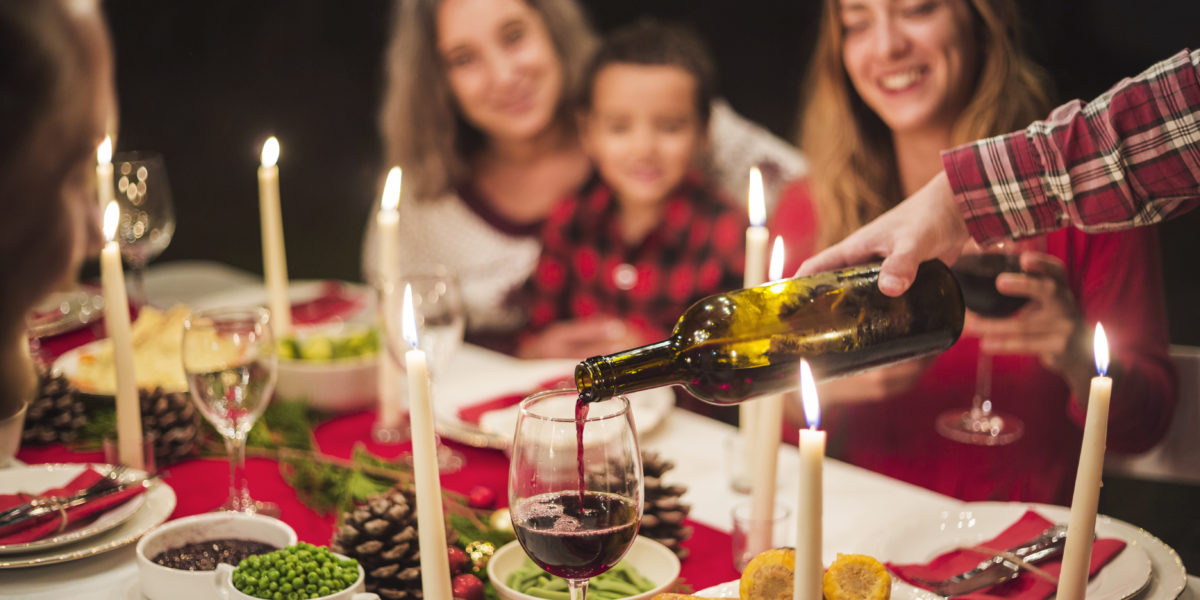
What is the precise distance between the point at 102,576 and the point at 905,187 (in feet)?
3.72

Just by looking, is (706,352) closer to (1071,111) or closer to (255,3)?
(1071,111)

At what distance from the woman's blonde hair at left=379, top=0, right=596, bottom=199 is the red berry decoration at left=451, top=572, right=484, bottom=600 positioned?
84.0 inches

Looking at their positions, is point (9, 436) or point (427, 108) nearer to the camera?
point (9, 436)

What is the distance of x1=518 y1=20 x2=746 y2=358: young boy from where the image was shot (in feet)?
8.73

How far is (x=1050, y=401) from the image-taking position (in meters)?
1.55

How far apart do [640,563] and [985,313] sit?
2.25 feet

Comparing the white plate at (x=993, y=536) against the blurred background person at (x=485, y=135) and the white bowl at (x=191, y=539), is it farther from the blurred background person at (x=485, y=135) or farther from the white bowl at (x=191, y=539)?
the blurred background person at (x=485, y=135)

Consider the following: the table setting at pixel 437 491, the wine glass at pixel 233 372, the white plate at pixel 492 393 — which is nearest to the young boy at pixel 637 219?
the white plate at pixel 492 393

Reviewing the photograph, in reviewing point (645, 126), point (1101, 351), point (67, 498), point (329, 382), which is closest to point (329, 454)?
point (329, 382)

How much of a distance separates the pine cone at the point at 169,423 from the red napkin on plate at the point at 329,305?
631mm

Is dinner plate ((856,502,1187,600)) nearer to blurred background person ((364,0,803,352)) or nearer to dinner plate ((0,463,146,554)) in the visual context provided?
dinner plate ((0,463,146,554))

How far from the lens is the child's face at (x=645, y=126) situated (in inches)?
105

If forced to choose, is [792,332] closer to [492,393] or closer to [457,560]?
[457,560]

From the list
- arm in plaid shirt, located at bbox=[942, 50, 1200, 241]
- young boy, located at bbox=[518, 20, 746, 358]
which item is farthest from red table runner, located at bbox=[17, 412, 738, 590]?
young boy, located at bbox=[518, 20, 746, 358]
